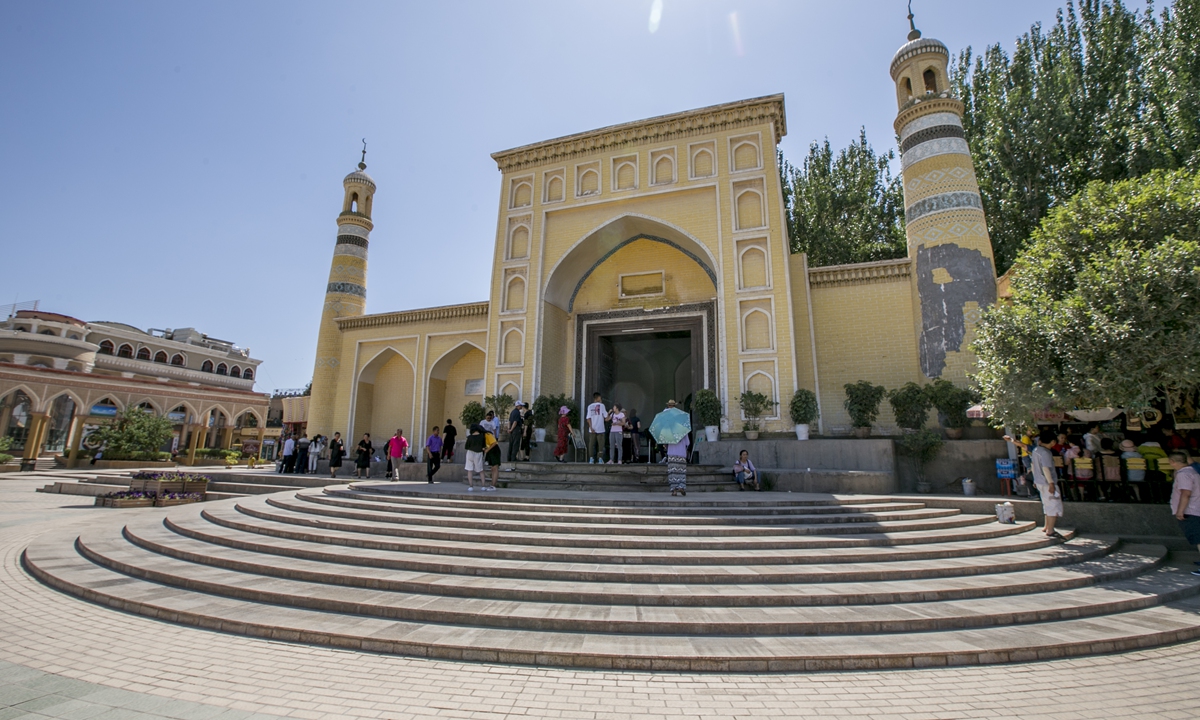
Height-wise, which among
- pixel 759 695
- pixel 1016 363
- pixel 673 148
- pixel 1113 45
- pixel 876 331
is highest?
pixel 1113 45

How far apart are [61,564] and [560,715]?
5.60 meters

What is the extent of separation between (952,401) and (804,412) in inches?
96.7

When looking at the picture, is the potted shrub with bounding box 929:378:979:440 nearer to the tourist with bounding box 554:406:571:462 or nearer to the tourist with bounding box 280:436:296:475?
the tourist with bounding box 554:406:571:462

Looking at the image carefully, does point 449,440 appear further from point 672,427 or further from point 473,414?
point 672,427

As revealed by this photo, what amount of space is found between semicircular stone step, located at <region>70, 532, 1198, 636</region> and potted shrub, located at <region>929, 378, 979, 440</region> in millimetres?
5092

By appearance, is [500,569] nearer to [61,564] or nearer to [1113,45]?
[61,564]

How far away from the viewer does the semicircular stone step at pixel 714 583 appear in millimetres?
4199

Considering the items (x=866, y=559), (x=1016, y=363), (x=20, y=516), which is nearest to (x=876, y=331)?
(x=1016, y=363)

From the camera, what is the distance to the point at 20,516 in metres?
8.62

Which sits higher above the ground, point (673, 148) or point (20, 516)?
point (673, 148)

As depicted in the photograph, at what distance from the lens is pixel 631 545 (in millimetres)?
5484

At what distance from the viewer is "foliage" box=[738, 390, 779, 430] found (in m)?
10.9

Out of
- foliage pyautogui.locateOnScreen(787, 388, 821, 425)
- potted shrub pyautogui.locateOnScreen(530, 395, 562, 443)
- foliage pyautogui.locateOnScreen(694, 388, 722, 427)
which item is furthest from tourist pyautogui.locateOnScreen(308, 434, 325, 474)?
foliage pyautogui.locateOnScreen(787, 388, 821, 425)

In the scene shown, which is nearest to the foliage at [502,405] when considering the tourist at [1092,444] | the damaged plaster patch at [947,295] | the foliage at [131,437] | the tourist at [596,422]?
the tourist at [596,422]
